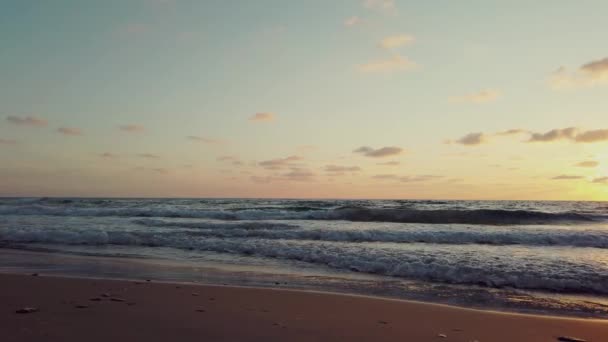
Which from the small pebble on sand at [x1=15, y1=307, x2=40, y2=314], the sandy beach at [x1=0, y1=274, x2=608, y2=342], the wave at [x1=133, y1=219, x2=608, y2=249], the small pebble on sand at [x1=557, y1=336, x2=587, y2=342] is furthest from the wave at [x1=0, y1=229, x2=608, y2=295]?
the small pebble on sand at [x1=15, y1=307, x2=40, y2=314]

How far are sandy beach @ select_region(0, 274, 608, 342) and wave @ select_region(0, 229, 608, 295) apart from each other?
8.01 feet

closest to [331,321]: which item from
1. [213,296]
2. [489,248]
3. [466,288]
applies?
[213,296]

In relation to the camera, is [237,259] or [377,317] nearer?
[377,317]

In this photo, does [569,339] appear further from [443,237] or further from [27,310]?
[443,237]

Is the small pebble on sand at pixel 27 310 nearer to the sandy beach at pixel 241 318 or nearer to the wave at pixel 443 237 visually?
the sandy beach at pixel 241 318

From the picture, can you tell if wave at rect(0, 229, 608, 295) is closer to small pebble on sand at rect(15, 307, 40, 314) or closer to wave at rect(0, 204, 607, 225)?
small pebble on sand at rect(15, 307, 40, 314)

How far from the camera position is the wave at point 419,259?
825 centimetres

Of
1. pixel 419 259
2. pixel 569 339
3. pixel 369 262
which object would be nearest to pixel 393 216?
pixel 419 259

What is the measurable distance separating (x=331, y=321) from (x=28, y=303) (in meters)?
4.10

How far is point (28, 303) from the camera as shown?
19.3ft

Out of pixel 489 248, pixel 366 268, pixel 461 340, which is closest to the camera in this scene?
pixel 461 340

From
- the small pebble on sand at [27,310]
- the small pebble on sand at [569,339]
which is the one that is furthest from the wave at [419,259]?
the small pebble on sand at [27,310]

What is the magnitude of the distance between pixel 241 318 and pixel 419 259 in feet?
19.2

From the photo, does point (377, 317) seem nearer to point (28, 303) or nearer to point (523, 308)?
point (523, 308)
